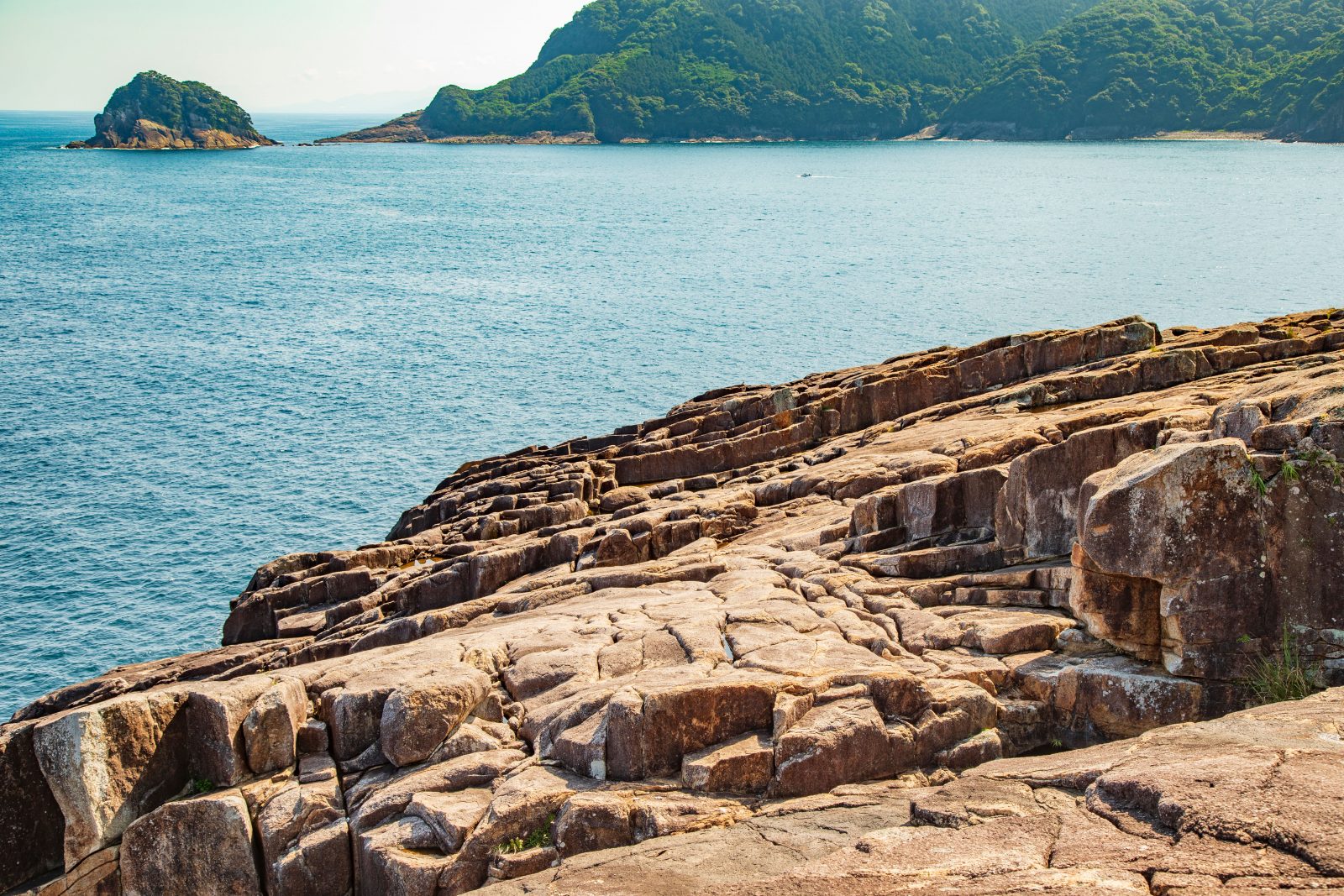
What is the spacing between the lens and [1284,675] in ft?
51.7

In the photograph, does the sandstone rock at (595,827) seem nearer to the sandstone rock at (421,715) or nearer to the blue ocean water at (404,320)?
the sandstone rock at (421,715)

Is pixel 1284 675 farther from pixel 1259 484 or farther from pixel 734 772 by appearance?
pixel 734 772

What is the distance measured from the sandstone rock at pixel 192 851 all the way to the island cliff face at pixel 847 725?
41 millimetres

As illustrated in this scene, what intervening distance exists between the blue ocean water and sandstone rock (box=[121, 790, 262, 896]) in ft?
70.3

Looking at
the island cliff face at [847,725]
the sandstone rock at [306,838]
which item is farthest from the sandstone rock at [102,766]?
the sandstone rock at [306,838]

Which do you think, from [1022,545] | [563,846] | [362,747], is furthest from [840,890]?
[1022,545]

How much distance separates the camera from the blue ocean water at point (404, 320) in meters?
45.9

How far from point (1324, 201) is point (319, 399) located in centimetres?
12912

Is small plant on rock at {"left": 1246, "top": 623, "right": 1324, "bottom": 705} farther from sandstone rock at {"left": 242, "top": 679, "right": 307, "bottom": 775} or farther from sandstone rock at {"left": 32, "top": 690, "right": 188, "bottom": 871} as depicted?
sandstone rock at {"left": 32, "top": 690, "right": 188, "bottom": 871}

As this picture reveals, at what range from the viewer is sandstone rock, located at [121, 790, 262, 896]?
16.0 m

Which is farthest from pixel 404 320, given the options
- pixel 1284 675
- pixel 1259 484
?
pixel 1284 675

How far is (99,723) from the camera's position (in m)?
16.6

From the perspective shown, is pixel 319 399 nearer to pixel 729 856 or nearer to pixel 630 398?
pixel 630 398

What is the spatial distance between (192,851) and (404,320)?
74746 mm
